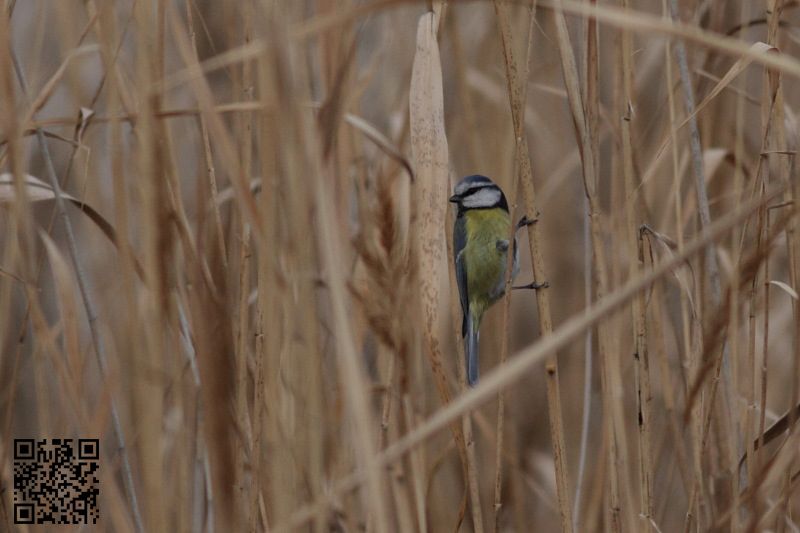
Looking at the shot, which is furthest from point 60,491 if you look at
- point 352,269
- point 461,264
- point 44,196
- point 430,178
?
point 461,264

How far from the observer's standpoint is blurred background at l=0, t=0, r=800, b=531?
596 mm

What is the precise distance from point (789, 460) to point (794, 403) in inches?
2.2

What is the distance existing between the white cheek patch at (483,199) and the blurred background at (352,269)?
3.2 inches

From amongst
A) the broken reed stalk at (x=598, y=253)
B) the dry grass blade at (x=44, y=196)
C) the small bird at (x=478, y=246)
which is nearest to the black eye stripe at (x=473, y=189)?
the small bird at (x=478, y=246)

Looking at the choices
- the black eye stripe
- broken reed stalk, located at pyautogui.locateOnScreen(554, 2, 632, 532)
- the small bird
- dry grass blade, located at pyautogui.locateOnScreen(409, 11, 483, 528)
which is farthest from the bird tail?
dry grass blade, located at pyautogui.locateOnScreen(409, 11, 483, 528)

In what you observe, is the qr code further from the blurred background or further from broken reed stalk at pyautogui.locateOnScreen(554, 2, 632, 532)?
broken reed stalk at pyautogui.locateOnScreen(554, 2, 632, 532)

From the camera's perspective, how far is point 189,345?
1.06 metres

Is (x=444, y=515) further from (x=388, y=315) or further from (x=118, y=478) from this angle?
(x=388, y=315)

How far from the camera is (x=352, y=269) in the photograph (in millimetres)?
1209

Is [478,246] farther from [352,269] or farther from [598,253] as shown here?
[598,253]

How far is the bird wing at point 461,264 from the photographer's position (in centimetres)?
143

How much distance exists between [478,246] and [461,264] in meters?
0.06

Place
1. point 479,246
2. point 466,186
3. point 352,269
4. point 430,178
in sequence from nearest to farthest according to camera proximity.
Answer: point 430,178 → point 352,269 → point 466,186 → point 479,246

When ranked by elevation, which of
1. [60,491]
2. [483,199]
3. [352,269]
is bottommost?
[60,491]
